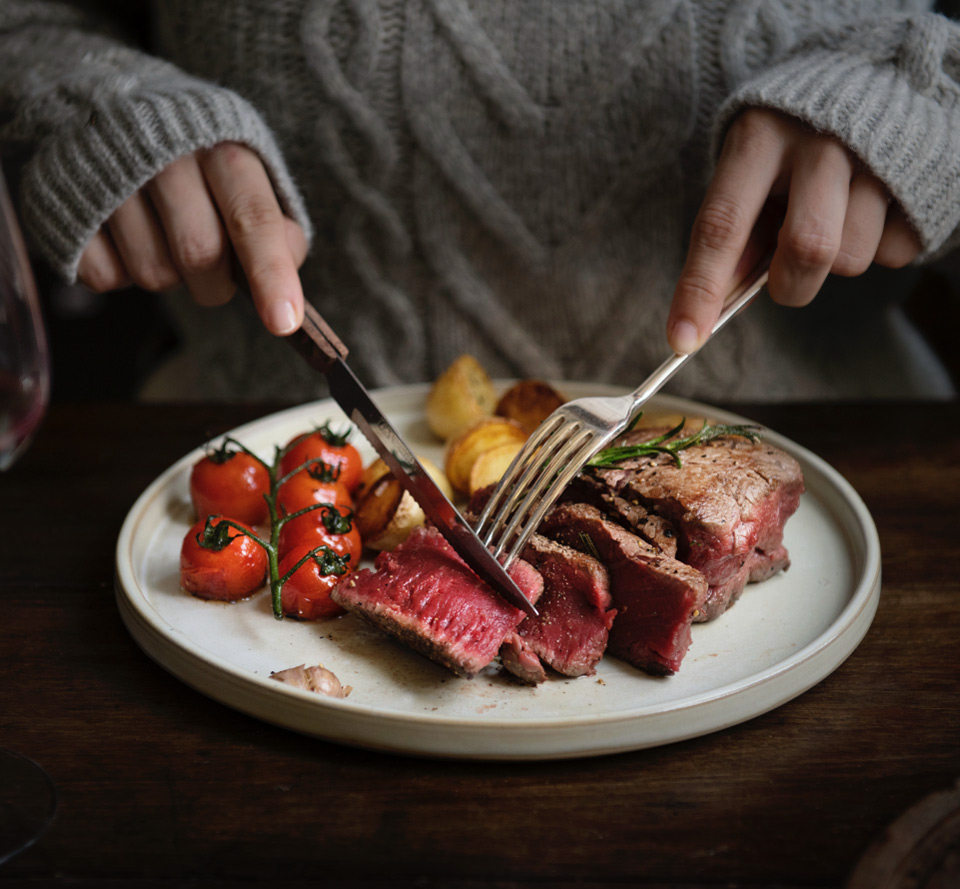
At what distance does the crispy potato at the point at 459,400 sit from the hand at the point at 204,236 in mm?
406

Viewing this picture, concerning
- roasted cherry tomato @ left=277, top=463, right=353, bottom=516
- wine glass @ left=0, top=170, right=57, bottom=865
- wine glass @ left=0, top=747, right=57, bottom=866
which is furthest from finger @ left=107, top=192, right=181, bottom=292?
wine glass @ left=0, top=747, right=57, bottom=866

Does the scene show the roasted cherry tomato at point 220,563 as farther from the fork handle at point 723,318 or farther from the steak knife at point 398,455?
the fork handle at point 723,318

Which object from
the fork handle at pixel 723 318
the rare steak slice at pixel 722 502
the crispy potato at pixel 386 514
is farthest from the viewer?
the crispy potato at pixel 386 514

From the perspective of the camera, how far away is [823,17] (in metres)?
1.93

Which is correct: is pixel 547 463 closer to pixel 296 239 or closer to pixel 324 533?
pixel 324 533

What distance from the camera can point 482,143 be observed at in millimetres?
2021

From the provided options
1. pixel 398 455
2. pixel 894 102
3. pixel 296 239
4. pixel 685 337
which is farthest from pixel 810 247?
pixel 296 239

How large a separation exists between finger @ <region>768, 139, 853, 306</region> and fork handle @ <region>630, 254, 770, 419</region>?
0.04 metres

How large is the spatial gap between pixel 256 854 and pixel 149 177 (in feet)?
3.72

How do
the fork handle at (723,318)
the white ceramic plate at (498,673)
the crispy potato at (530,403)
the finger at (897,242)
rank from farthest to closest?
the crispy potato at (530,403) → the finger at (897,242) → the fork handle at (723,318) → the white ceramic plate at (498,673)

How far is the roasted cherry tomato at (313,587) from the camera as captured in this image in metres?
1.29

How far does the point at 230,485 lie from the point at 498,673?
0.62 metres

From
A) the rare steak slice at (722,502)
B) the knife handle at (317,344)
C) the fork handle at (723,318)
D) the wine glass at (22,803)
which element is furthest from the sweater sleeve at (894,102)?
the wine glass at (22,803)

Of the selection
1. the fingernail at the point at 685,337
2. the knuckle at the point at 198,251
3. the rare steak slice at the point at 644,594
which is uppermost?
the fingernail at the point at 685,337
